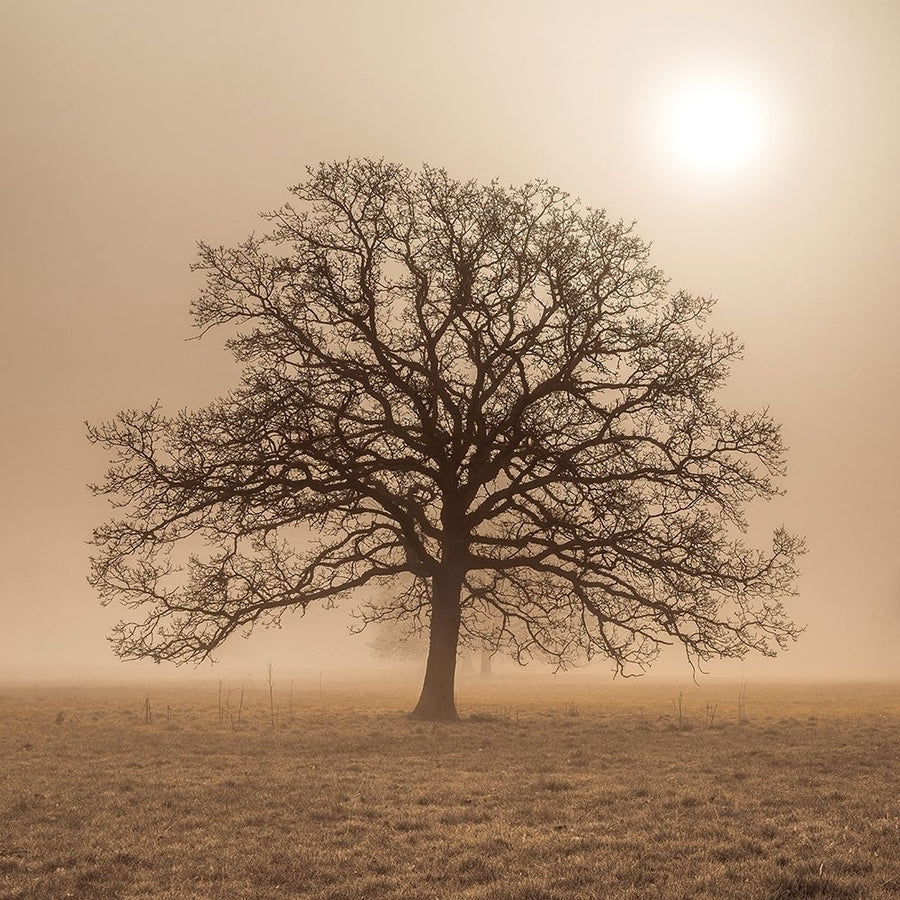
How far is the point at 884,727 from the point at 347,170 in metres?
22.3

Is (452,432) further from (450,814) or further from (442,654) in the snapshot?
(450,814)

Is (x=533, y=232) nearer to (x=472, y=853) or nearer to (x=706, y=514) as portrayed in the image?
(x=706, y=514)

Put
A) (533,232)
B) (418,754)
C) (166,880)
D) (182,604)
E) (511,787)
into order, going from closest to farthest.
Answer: (166,880) → (511,787) → (418,754) → (182,604) → (533,232)

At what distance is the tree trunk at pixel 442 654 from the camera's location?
2533 cm

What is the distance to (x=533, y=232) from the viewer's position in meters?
25.6

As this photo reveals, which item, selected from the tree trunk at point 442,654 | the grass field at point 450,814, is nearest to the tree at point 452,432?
the tree trunk at point 442,654

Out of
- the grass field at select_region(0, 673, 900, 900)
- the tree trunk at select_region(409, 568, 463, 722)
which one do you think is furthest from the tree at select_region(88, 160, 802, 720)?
the grass field at select_region(0, 673, 900, 900)

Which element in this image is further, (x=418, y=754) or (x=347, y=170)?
(x=347, y=170)

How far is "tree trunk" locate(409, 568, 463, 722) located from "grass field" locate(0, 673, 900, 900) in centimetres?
265

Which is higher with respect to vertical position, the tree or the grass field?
the tree

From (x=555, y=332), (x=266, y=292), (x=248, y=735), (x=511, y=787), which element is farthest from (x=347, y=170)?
(x=511, y=787)

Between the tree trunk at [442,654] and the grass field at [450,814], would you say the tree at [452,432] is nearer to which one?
the tree trunk at [442,654]

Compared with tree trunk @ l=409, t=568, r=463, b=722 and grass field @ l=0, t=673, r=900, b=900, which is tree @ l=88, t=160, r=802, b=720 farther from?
grass field @ l=0, t=673, r=900, b=900

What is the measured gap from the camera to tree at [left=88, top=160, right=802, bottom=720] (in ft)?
79.3
